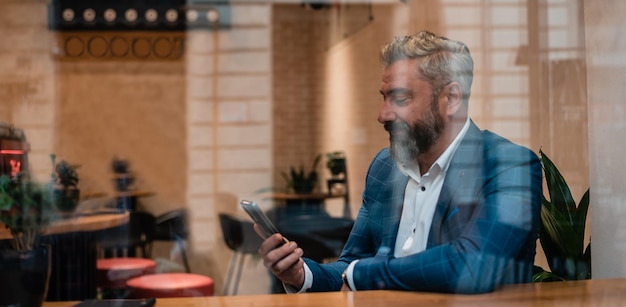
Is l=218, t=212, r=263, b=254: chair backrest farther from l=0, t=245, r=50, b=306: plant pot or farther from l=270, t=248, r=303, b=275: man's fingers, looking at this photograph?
l=0, t=245, r=50, b=306: plant pot

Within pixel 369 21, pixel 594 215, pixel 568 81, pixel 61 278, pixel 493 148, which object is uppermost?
pixel 369 21

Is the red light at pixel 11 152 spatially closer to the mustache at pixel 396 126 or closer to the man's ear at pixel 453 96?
the mustache at pixel 396 126

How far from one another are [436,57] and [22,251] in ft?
3.79

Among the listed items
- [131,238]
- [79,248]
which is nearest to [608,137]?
[79,248]

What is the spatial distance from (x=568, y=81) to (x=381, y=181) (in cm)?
85

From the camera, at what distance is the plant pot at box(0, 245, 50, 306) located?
1.75 meters

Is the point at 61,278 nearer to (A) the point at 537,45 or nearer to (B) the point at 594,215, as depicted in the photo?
(B) the point at 594,215

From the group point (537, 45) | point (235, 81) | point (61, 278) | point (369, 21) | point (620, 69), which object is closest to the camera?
point (61, 278)

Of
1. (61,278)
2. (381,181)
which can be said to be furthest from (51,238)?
(381,181)

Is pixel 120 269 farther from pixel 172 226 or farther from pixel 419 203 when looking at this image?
pixel 419 203

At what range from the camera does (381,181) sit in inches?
81.1

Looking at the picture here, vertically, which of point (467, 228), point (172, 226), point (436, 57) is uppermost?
point (436, 57)

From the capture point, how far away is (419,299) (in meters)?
1.78

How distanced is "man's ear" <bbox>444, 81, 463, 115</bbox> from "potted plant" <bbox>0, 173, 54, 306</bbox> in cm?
111
